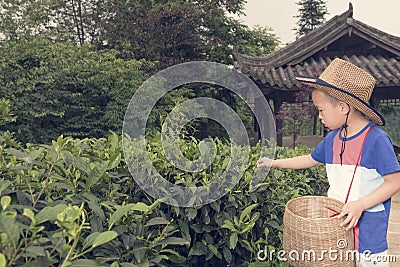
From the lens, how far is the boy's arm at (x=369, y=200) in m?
1.56

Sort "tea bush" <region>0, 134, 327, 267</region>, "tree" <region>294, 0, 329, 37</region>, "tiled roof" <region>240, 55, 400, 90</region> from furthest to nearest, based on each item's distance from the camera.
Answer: "tree" <region>294, 0, 329, 37</region>
"tiled roof" <region>240, 55, 400, 90</region>
"tea bush" <region>0, 134, 327, 267</region>

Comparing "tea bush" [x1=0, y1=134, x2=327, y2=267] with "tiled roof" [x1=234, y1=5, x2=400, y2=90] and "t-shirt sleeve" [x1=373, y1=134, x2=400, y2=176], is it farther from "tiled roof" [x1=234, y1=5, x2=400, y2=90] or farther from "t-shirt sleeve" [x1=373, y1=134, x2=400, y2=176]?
"tiled roof" [x1=234, y1=5, x2=400, y2=90]

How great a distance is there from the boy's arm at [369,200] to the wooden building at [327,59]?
615cm

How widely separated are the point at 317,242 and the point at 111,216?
89cm

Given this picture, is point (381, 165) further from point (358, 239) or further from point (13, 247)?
point (13, 247)

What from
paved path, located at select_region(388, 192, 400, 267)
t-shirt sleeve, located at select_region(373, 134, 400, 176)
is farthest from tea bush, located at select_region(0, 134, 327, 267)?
paved path, located at select_region(388, 192, 400, 267)

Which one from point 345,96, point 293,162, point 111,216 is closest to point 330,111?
point 345,96

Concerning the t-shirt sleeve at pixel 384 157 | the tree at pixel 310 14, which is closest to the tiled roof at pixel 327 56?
the t-shirt sleeve at pixel 384 157

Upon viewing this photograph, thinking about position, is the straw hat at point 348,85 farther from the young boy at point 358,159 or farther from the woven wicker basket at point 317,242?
the woven wicker basket at point 317,242

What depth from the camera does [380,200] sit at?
160cm

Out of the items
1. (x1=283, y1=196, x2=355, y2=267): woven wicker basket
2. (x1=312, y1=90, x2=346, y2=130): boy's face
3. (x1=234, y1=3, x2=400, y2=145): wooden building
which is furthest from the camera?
(x1=234, y1=3, x2=400, y2=145): wooden building

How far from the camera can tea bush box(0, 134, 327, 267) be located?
0.84 m

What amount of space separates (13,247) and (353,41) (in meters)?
9.17

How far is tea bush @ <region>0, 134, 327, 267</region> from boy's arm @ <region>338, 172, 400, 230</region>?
1.23ft
